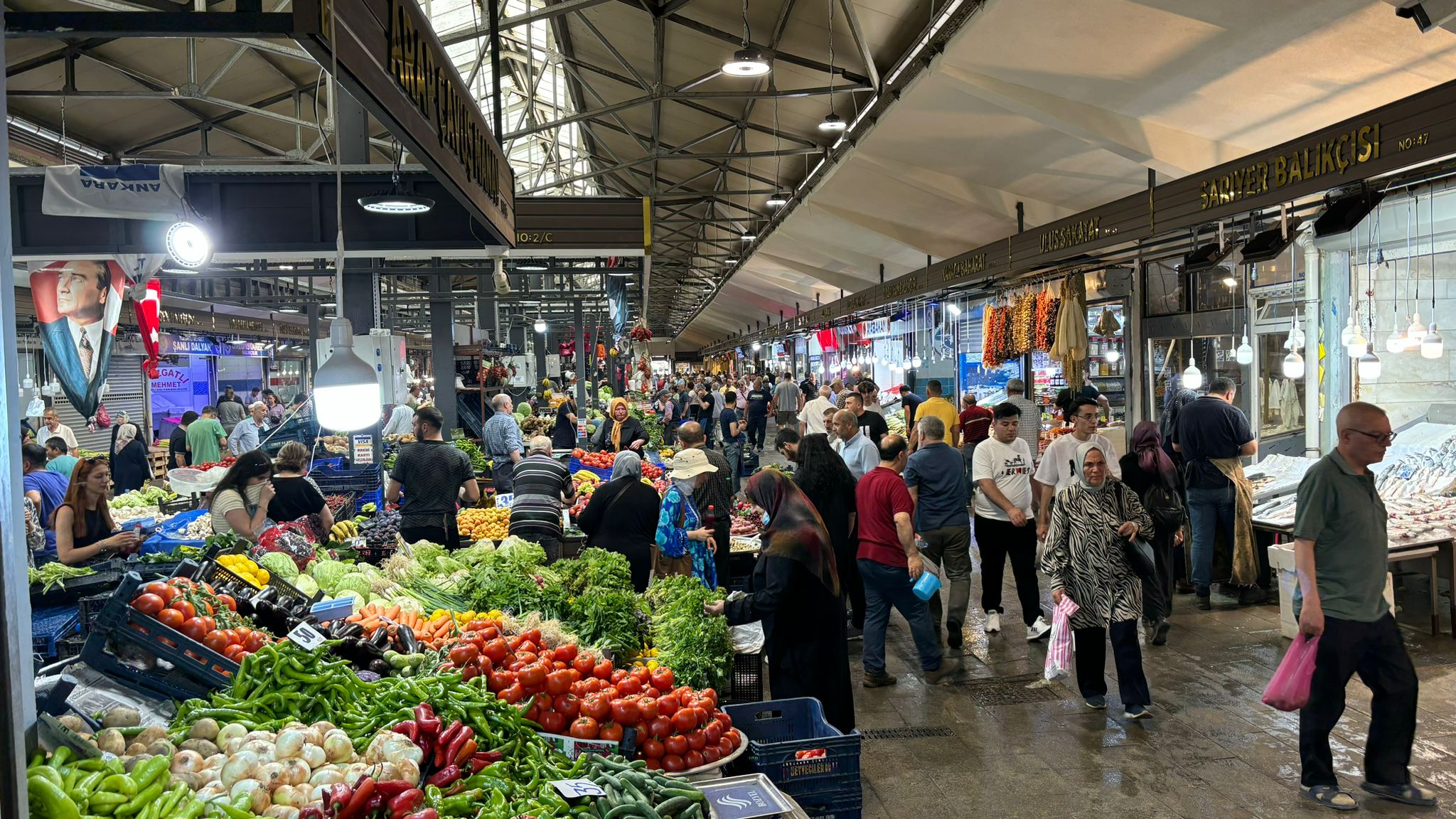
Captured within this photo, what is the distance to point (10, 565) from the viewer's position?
5.05ft

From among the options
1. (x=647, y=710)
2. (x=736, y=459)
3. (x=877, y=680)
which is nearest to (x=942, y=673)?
(x=877, y=680)

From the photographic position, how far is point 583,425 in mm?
16641

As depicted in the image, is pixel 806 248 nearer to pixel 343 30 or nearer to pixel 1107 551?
pixel 1107 551

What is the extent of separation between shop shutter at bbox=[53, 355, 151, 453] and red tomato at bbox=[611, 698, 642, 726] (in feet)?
59.4

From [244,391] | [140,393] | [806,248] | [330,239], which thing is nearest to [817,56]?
[330,239]

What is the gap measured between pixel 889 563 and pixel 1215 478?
3516 millimetres

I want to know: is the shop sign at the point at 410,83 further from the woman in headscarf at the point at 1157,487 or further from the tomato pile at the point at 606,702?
the woman in headscarf at the point at 1157,487

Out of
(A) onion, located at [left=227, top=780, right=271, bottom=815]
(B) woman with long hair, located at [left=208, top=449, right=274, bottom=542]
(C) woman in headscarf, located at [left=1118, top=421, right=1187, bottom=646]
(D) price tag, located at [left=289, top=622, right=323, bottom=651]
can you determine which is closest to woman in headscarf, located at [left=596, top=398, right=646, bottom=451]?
(B) woman with long hair, located at [left=208, top=449, right=274, bottom=542]

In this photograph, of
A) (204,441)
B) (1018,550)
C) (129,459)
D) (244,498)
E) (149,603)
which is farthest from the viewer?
(204,441)

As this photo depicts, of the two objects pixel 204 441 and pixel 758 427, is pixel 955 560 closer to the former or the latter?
pixel 204 441

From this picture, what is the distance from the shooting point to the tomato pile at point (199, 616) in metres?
3.12

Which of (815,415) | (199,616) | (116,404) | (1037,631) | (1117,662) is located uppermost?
Answer: (116,404)

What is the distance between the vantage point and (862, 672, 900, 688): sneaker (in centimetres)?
631

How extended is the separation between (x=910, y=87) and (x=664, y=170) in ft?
36.7
